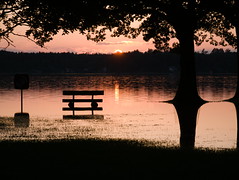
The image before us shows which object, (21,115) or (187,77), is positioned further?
(187,77)

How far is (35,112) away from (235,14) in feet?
55.6

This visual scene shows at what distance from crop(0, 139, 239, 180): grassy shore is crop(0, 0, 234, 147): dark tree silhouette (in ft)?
44.9

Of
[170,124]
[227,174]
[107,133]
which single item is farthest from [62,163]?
[170,124]

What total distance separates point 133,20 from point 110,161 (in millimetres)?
31539

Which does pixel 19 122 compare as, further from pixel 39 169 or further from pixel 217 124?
pixel 39 169

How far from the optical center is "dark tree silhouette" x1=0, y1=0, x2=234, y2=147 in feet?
99.9

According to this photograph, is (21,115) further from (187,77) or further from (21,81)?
(187,77)

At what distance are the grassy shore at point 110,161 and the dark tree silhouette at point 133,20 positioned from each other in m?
13.7

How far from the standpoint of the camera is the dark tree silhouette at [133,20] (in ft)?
99.9

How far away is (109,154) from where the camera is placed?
12289 mm

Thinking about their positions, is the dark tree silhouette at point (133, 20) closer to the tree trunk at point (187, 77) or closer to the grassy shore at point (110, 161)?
the tree trunk at point (187, 77)

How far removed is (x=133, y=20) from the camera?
137 feet

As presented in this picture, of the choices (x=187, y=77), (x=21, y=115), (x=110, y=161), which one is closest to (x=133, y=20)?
(x=187, y=77)

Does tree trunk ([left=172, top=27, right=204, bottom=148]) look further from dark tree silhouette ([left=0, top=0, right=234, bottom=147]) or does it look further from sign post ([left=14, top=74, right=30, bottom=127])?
sign post ([left=14, top=74, right=30, bottom=127])
